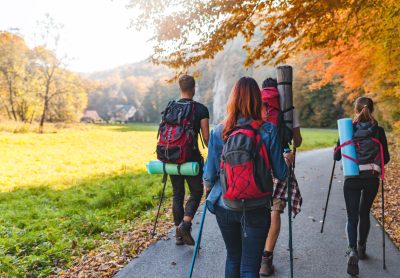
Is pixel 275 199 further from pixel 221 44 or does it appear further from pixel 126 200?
pixel 126 200

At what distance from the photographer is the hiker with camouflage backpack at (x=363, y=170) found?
165 inches

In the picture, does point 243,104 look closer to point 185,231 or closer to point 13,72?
point 185,231

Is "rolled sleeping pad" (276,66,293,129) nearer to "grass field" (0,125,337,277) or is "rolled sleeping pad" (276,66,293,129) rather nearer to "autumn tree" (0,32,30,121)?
"grass field" (0,125,337,277)

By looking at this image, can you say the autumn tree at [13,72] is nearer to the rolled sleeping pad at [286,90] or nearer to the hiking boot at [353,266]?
the rolled sleeping pad at [286,90]

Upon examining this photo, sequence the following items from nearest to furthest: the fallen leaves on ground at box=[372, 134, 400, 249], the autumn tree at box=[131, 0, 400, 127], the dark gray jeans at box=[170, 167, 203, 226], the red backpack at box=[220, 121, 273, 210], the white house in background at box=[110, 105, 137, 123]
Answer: the red backpack at box=[220, 121, 273, 210] → the dark gray jeans at box=[170, 167, 203, 226] → the fallen leaves on ground at box=[372, 134, 400, 249] → the autumn tree at box=[131, 0, 400, 127] → the white house in background at box=[110, 105, 137, 123]

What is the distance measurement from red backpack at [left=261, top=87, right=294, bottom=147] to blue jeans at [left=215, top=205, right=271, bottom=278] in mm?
1184

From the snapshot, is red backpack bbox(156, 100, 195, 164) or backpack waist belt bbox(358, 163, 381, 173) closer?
backpack waist belt bbox(358, 163, 381, 173)

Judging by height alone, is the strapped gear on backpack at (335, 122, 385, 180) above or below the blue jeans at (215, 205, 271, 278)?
above

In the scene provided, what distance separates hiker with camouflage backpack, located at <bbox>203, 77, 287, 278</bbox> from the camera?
262cm

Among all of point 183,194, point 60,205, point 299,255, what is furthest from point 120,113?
point 299,255

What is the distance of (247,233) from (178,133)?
210 centimetres

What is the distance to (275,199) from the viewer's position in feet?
13.2

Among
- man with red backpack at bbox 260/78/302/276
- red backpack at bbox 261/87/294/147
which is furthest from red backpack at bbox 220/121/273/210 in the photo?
red backpack at bbox 261/87/294/147

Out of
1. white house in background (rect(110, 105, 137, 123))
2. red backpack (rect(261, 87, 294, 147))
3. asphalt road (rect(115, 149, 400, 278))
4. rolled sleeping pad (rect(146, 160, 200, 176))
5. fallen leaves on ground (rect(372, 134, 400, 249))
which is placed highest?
white house in background (rect(110, 105, 137, 123))
